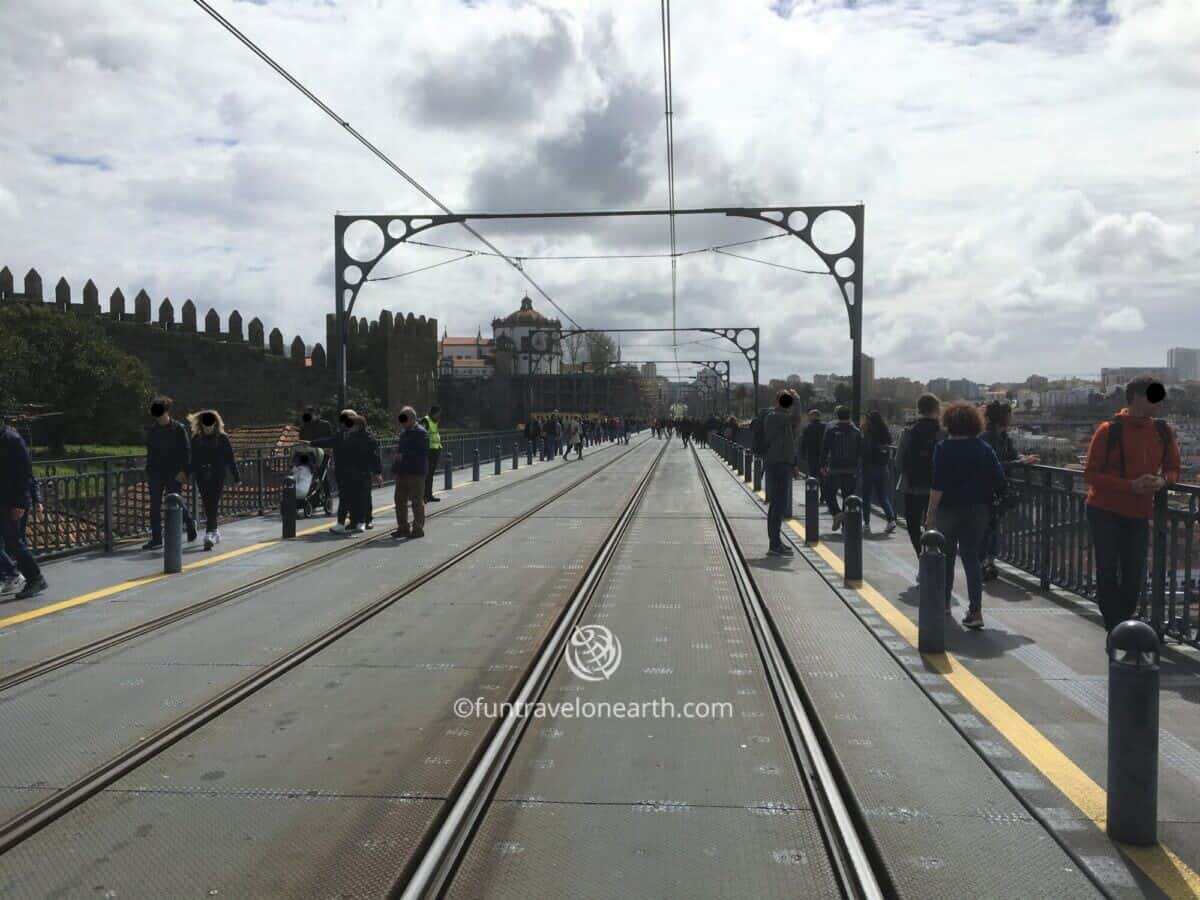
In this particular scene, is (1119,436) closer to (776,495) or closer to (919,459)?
(919,459)

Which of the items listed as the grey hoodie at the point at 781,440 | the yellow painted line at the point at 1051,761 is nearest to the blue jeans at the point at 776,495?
the grey hoodie at the point at 781,440

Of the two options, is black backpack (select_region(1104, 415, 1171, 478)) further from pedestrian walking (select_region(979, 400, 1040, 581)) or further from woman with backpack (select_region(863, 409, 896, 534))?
woman with backpack (select_region(863, 409, 896, 534))

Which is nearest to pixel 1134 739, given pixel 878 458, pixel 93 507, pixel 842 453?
pixel 842 453

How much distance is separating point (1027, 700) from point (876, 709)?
0.87 metres

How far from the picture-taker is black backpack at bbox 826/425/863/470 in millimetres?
14242

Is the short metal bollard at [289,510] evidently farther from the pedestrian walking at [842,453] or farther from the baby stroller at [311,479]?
the pedestrian walking at [842,453]

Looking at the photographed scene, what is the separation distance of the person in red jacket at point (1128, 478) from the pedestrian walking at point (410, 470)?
815 centimetres

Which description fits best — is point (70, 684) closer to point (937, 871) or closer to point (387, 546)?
point (937, 871)

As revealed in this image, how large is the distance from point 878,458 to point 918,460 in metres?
5.07

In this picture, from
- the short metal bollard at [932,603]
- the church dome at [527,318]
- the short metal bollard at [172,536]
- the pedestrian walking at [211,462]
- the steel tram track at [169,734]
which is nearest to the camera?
the steel tram track at [169,734]

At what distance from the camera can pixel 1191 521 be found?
677cm

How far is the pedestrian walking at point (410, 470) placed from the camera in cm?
1344

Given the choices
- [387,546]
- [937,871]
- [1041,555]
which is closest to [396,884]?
[937,871]

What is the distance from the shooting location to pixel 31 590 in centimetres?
934
